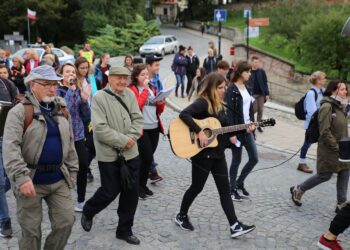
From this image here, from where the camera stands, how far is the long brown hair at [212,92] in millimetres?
5188

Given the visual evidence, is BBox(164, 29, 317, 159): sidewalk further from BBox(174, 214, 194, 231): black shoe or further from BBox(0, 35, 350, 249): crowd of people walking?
BBox(174, 214, 194, 231): black shoe

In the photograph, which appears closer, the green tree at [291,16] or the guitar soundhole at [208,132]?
the guitar soundhole at [208,132]

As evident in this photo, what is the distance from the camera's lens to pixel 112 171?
4.89 metres

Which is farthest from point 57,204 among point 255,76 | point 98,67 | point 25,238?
point 255,76

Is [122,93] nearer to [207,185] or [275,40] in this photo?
[207,185]

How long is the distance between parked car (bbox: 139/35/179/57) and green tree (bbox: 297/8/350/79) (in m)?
11.4

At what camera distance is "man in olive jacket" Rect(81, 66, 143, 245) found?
15.8 ft

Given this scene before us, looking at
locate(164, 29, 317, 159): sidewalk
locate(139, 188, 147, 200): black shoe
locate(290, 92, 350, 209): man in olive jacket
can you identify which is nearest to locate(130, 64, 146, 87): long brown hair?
locate(139, 188, 147, 200): black shoe

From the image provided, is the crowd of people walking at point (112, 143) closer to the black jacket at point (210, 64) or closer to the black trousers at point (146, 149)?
the black trousers at point (146, 149)

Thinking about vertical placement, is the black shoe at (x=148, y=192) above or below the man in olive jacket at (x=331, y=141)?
below

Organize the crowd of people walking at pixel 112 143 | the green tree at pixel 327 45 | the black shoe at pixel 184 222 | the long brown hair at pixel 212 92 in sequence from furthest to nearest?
the green tree at pixel 327 45 < the black shoe at pixel 184 222 < the long brown hair at pixel 212 92 < the crowd of people walking at pixel 112 143

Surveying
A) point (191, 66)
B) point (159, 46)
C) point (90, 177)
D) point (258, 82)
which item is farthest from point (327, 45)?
point (90, 177)

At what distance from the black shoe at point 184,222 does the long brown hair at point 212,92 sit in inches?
53.8

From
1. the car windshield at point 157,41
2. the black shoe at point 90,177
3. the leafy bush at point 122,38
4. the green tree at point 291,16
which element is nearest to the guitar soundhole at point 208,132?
the black shoe at point 90,177
